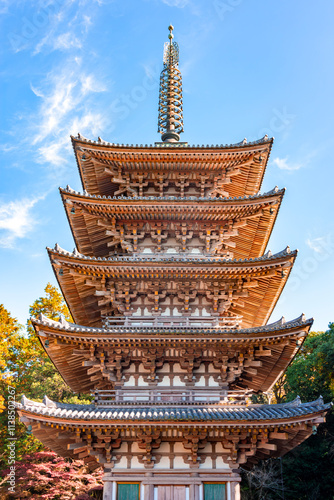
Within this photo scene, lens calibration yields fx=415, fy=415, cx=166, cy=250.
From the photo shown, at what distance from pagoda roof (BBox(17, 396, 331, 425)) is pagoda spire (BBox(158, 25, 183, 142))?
1378 centimetres

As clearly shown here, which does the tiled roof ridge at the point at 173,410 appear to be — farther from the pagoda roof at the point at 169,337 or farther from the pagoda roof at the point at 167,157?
the pagoda roof at the point at 167,157

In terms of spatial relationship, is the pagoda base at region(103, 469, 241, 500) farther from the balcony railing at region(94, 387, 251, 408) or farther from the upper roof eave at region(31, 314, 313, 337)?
the upper roof eave at region(31, 314, 313, 337)

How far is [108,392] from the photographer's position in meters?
14.6

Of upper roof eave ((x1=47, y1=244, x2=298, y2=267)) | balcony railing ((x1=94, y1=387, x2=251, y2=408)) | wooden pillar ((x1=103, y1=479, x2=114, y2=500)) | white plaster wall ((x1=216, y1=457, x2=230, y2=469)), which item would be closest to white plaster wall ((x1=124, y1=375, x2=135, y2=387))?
balcony railing ((x1=94, y1=387, x2=251, y2=408))

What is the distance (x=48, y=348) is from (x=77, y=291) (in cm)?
312

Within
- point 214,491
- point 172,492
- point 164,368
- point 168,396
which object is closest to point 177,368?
point 164,368

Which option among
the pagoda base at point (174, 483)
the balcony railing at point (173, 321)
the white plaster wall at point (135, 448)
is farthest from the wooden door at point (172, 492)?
the balcony railing at point (173, 321)

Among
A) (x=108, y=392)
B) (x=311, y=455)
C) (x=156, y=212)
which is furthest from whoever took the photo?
(x=311, y=455)

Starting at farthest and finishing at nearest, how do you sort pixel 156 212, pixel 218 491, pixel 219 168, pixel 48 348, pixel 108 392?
pixel 219 168 < pixel 156 212 < pixel 108 392 < pixel 48 348 < pixel 218 491

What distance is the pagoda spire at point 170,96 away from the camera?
22.7 metres

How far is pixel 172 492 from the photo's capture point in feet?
41.4

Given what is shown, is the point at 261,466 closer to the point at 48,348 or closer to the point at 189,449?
the point at 189,449

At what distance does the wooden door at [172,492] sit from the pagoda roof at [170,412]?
2.28 m

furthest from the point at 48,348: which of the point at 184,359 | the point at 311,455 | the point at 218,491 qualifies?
the point at 311,455
